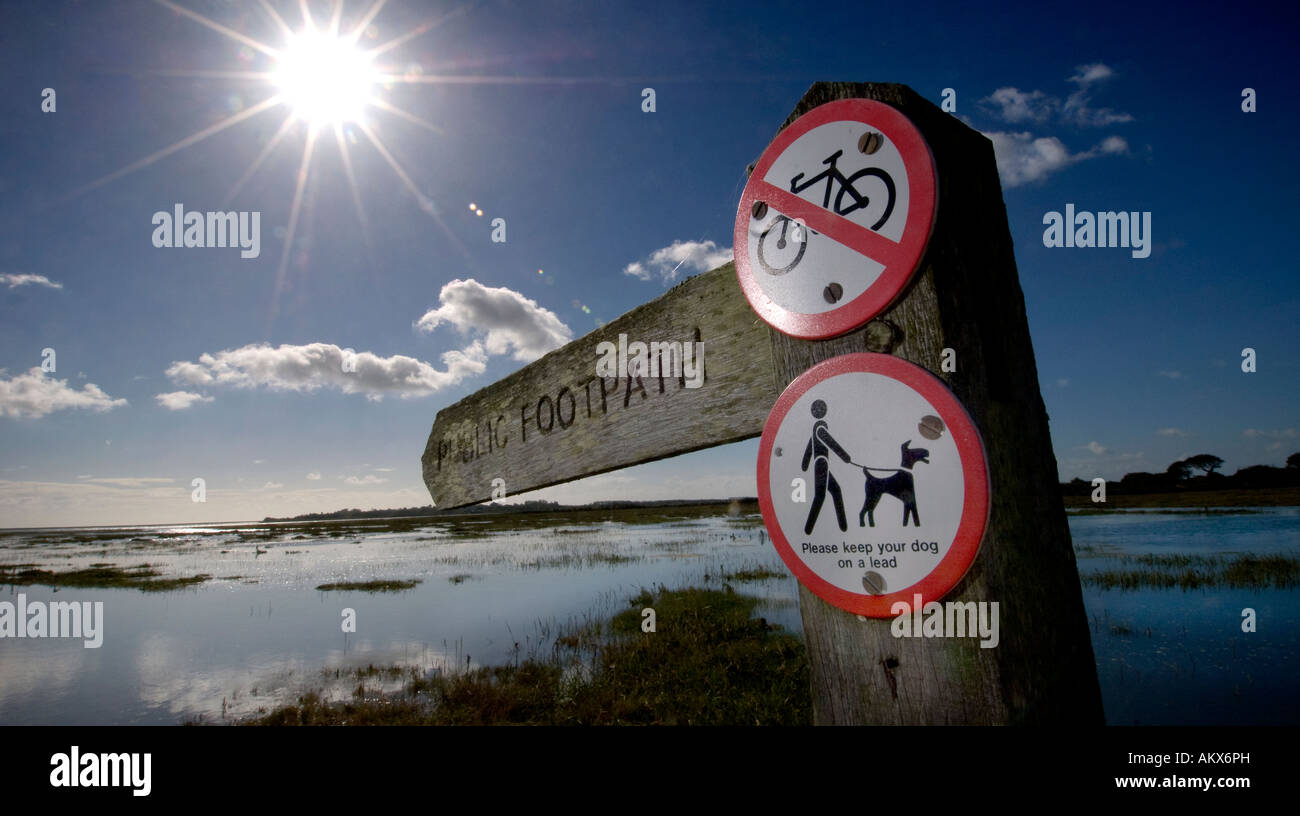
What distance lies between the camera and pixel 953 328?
43.6 inches

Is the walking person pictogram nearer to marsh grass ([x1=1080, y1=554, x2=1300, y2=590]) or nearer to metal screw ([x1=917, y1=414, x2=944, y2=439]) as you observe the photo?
metal screw ([x1=917, y1=414, x2=944, y2=439])

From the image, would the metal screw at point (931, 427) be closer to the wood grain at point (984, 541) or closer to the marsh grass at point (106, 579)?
the wood grain at point (984, 541)

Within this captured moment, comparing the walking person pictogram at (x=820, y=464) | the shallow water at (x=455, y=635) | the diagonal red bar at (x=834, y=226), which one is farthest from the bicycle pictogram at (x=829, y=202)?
the shallow water at (x=455, y=635)

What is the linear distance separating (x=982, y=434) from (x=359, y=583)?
25.9 metres

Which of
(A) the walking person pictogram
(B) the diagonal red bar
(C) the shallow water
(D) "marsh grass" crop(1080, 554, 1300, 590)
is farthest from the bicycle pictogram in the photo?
(D) "marsh grass" crop(1080, 554, 1300, 590)

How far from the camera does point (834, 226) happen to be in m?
1.27

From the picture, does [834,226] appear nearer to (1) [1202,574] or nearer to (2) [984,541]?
(2) [984,541]

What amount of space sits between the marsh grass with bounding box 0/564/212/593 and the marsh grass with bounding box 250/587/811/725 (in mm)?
23283

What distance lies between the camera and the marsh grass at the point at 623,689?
25.6 feet

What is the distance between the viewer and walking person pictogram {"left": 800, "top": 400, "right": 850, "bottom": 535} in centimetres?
119

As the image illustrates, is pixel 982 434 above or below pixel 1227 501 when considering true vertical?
above
